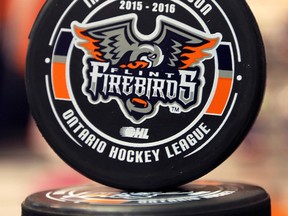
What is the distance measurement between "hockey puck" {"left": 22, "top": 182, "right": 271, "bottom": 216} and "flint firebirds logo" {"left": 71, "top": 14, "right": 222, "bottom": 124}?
196 millimetres

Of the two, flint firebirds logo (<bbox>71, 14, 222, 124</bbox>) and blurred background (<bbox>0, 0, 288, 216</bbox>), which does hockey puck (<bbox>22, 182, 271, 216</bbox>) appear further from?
blurred background (<bbox>0, 0, 288, 216</bbox>)

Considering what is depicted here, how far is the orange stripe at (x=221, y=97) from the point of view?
1758 millimetres

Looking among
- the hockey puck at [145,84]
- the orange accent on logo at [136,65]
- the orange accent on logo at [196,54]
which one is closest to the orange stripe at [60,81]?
the hockey puck at [145,84]

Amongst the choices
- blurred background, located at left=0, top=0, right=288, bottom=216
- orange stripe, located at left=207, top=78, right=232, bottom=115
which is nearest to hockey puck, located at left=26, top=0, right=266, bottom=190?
orange stripe, located at left=207, top=78, right=232, bottom=115

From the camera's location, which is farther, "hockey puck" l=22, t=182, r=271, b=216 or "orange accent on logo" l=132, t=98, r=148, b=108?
"orange accent on logo" l=132, t=98, r=148, b=108

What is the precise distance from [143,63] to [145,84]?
0.05m

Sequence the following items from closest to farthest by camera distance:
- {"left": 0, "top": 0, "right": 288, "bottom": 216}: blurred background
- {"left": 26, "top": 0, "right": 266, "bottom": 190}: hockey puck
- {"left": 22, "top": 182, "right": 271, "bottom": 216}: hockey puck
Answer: {"left": 22, "top": 182, "right": 271, "bottom": 216}: hockey puck
{"left": 26, "top": 0, "right": 266, "bottom": 190}: hockey puck
{"left": 0, "top": 0, "right": 288, "bottom": 216}: blurred background

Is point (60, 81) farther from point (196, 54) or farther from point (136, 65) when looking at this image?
point (196, 54)

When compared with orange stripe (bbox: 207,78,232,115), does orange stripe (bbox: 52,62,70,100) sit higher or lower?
higher

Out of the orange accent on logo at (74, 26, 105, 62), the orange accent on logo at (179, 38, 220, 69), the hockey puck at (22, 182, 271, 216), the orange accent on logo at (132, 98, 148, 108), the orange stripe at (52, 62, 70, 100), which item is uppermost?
the orange accent on logo at (74, 26, 105, 62)

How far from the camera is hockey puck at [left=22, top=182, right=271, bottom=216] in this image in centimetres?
161

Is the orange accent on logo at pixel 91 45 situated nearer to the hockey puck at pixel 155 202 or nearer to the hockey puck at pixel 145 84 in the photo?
the hockey puck at pixel 145 84

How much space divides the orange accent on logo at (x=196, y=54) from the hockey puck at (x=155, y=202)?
1.00 feet

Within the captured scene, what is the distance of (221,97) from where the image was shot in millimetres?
1761
